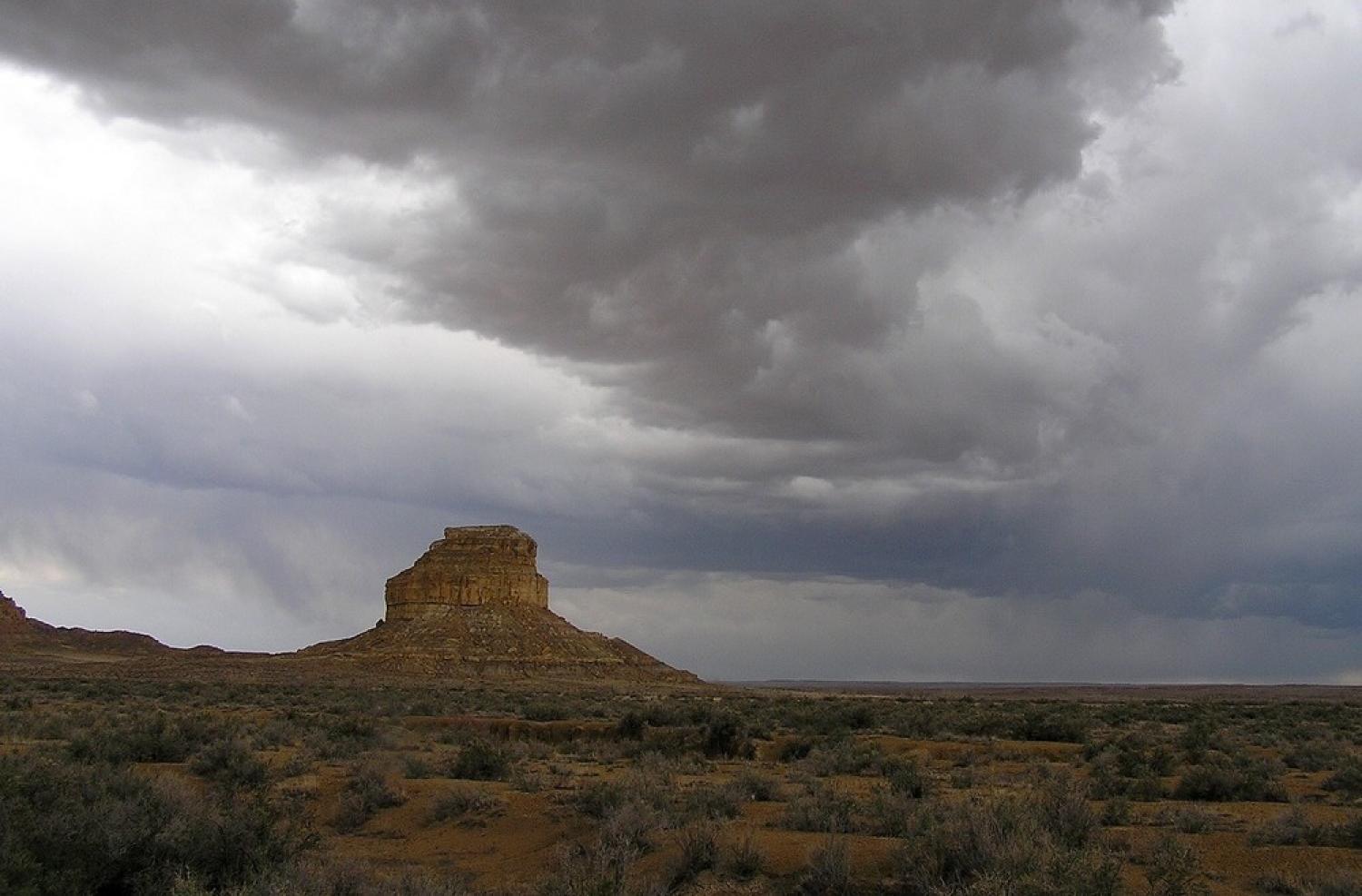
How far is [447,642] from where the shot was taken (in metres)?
115

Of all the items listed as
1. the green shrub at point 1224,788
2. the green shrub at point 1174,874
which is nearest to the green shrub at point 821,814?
the green shrub at point 1174,874

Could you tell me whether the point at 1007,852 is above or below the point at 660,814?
above

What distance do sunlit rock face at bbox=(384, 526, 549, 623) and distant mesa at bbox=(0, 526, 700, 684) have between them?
114 millimetres

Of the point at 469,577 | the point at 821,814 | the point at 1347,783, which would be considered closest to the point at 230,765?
the point at 821,814

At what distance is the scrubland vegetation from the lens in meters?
11.0

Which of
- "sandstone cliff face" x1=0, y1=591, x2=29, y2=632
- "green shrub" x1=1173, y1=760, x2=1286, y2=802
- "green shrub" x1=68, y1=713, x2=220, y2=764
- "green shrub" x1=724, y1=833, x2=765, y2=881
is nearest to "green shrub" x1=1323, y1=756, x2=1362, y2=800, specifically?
"green shrub" x1=1173, y1=760, x2=1286, y2=802

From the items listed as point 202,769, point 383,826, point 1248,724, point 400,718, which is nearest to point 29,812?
point 383,826

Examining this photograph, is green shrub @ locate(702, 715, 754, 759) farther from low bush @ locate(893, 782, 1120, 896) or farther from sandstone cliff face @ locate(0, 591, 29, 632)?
sandstone cliff face @ locate(0, 591, 29, 632)

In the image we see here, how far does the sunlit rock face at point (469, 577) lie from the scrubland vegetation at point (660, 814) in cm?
9780

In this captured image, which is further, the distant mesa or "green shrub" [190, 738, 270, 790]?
the distant mesa

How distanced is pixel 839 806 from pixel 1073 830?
352 cm

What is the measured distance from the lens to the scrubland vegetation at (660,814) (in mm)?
10977

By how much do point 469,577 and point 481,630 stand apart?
39.7 feet

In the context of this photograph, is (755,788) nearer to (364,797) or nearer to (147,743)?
(364,797)
